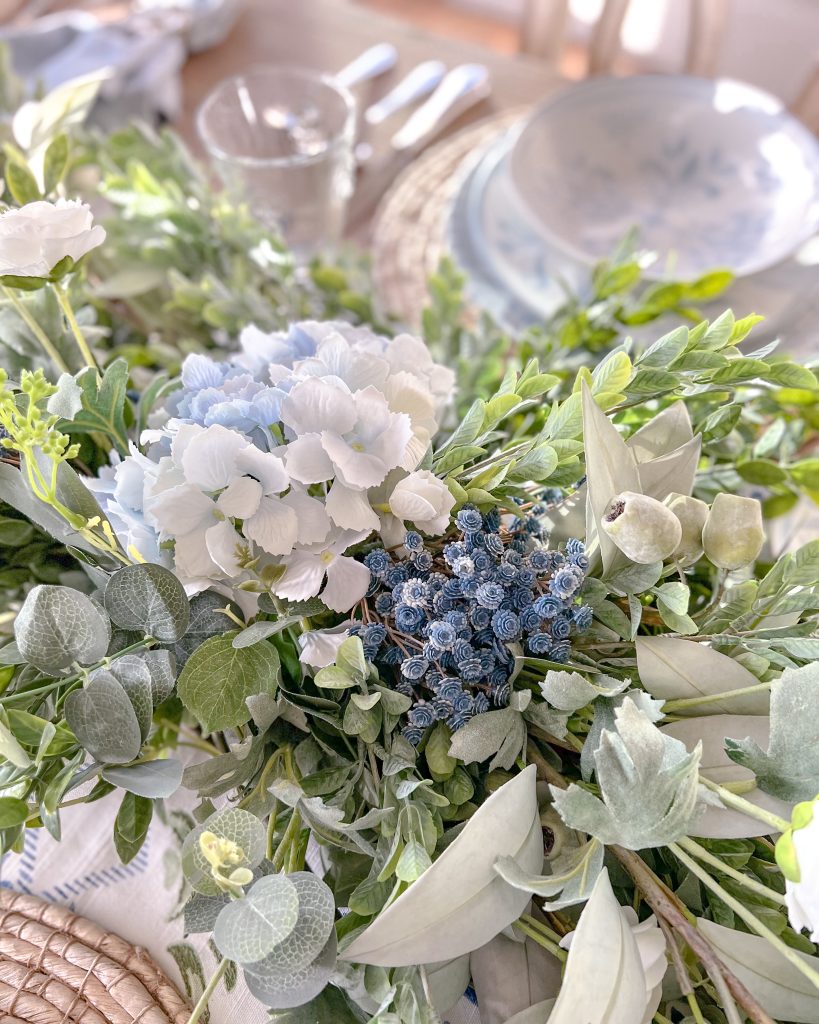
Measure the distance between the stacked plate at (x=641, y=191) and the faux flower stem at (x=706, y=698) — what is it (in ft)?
1.18

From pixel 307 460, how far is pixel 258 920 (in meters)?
0.12

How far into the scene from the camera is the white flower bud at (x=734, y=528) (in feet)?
0.85

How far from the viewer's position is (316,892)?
23cm

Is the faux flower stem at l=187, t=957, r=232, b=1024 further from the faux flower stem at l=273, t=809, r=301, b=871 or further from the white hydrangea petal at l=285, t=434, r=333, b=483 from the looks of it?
the white hydrangea petal at l=285, t=434, r=333, b=483

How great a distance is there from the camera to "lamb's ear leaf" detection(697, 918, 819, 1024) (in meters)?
0.23

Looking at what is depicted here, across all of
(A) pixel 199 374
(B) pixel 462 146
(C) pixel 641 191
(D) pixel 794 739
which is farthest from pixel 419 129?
(D) pixel 794 739

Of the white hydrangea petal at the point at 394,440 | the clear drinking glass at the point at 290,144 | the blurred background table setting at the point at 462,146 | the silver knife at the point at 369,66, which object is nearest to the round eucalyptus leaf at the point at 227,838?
the white hydrangea petal at the point at 394,440

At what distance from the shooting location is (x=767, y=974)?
0.23 metres

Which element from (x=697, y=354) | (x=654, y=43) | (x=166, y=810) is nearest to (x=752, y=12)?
(x=654, y=43)

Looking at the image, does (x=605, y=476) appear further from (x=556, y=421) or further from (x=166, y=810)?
(x=166, y=810)

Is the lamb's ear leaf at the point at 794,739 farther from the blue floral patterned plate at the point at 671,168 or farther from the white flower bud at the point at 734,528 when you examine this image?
the blue floral patterned plate at the point at 671,168

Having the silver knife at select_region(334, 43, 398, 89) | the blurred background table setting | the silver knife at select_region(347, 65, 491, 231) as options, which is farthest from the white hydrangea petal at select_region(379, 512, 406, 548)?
the silver knife at select_region(334, 43, 398, 89)

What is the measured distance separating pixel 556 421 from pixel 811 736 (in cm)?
11

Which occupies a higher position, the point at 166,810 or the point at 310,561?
the point at 310,561
